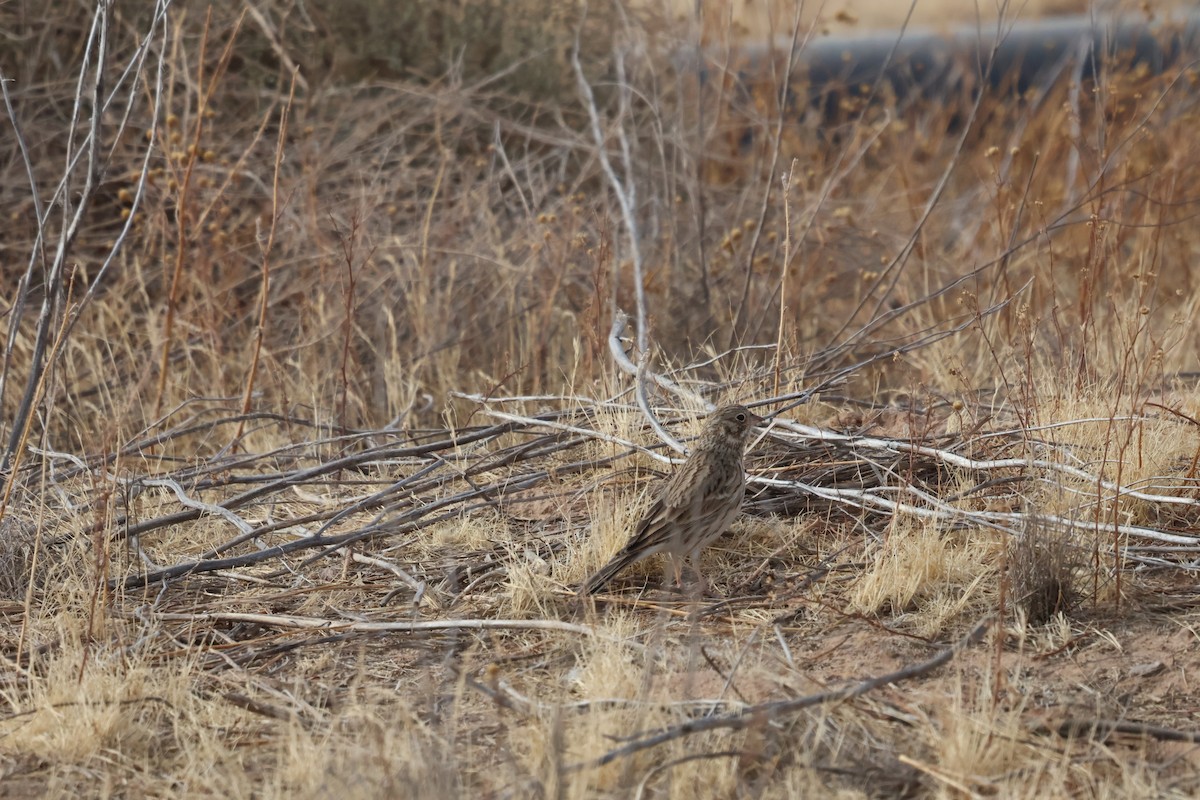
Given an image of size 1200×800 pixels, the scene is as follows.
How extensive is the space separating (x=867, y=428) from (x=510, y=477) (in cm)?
141

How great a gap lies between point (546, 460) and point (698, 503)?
1254mm

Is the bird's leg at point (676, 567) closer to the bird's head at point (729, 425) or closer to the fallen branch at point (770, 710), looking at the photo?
the bird's head at point (729, 425)

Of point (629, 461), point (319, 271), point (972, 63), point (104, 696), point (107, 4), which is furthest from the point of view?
point (972, 63)

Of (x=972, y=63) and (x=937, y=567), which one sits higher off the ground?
(x=972, y=63)

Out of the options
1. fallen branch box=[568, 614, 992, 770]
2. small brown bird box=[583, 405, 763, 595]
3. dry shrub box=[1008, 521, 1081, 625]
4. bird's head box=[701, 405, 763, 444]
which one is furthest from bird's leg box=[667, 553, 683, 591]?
dry shrub box=[1008, 521, 1081, 625]

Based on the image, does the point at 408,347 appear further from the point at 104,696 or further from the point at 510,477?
the point at 104,696

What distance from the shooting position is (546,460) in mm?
5336

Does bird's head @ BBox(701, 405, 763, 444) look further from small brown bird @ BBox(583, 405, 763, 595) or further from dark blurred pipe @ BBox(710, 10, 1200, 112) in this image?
dark blurred pipe @ BBox(710, 10, 1200, 112)

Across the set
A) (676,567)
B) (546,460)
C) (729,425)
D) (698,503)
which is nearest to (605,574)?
(676,567)

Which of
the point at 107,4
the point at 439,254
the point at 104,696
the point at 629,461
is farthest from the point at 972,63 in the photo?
the point at 104,696

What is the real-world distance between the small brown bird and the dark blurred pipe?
7.46 ft

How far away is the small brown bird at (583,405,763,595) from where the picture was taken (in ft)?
13.6

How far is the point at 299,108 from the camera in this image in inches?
316

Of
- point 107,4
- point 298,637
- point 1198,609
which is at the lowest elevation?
point 298,637
